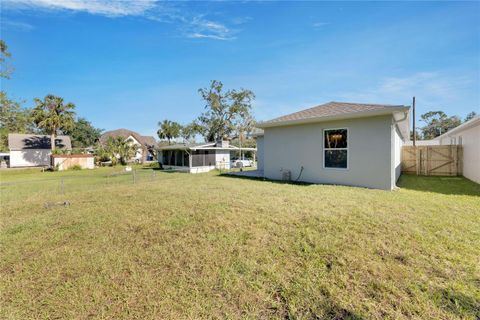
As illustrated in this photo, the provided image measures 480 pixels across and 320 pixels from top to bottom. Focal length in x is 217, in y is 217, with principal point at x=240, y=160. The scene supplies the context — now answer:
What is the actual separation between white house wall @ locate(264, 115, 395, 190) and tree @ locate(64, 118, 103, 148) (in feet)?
155

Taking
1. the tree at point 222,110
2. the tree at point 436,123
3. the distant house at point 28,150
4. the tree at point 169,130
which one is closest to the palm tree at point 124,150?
the tree at point 222,110

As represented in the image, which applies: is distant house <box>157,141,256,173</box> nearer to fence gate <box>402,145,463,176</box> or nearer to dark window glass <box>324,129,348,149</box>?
dark window glass <box>324,129,348,149</box>

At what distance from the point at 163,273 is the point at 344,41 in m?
10.5

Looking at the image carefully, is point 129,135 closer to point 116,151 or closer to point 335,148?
point 116,151

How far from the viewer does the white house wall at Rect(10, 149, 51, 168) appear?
30506mm

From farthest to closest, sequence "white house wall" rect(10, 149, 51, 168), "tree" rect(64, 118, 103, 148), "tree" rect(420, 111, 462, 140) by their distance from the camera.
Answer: "tree" rect(420, 111, 462, 140) → "tree" rect(64, 118, 103, 148) → "white house wall" rect(10, 149, 51, 168)

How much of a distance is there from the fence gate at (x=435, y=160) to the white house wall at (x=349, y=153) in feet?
21.2

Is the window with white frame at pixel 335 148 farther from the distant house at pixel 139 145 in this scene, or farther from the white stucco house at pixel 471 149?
the distant house at pixel 139 145

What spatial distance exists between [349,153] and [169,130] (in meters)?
37.1

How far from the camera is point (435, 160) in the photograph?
11.7 m

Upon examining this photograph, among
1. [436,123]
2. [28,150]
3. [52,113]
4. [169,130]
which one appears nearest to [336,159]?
[52,113]

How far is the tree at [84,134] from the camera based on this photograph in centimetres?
4363

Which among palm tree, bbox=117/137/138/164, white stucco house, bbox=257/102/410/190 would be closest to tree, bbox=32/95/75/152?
palm tree, bbox=117/137/138/164

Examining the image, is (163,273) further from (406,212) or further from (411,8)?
(411,8)
